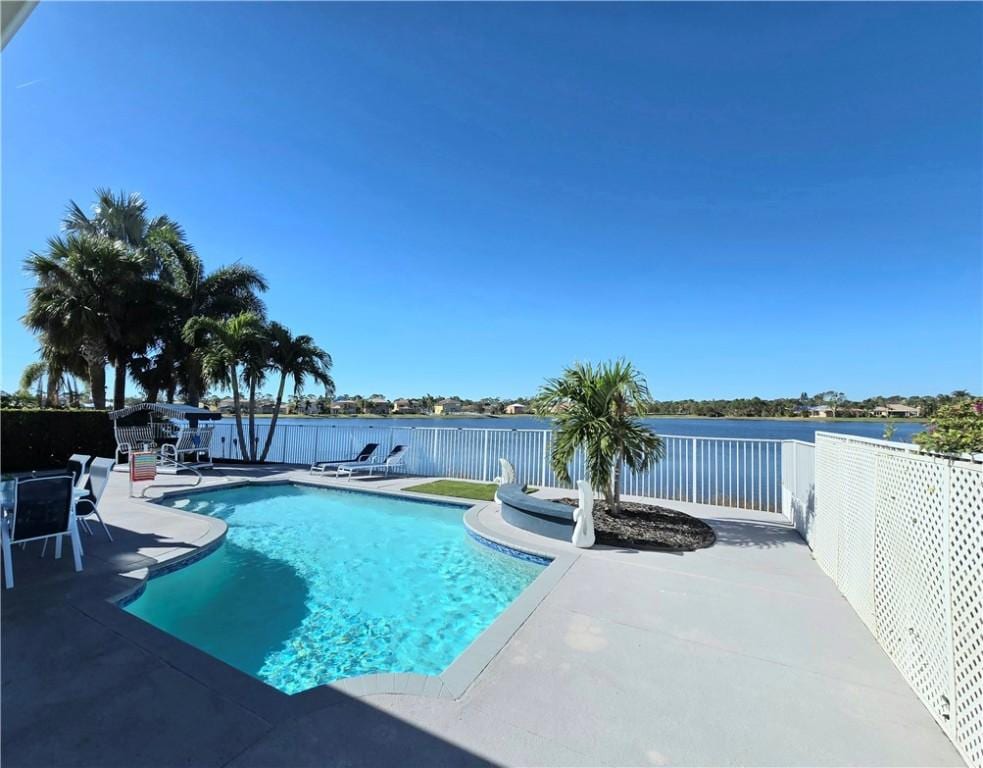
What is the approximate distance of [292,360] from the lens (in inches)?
526

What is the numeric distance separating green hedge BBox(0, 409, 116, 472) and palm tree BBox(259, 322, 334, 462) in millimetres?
4144


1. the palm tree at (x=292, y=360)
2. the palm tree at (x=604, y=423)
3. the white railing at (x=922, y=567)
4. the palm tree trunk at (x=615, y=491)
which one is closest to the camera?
the white railing at (x=922, y=567)

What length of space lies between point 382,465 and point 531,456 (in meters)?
3.75

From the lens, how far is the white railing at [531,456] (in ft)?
24.9

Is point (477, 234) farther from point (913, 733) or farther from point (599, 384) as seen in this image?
point (913, 733)

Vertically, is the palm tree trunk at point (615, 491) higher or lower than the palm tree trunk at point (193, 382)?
lower

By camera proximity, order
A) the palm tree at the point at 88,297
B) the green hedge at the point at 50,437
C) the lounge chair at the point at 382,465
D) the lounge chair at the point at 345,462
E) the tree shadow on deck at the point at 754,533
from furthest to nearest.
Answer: the palm tree at the point at 88,297 → the lounge chair at the point at 345,462 → the lounge chair at the point at 382,465 → the green hedge at the point at 50,437 → the tree shadow on deck at the point at 754,533

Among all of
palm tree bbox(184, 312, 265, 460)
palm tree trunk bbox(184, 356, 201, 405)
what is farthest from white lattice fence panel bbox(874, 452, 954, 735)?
palm tree trunk bbox(184, 356, 201, 405)

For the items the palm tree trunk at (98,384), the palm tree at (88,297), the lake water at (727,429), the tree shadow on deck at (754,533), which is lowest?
the tree shadow on deck at (754,533)

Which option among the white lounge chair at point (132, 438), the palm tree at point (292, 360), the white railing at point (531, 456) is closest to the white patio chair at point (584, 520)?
the white railing at point (531, 456)

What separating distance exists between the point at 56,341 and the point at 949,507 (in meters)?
19.4

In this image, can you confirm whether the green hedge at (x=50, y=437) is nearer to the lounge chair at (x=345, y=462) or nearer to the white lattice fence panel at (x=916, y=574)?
the lounge chair at (x=345, y=462)

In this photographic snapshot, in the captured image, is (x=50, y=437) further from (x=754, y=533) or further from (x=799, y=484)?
(x=799, y=484)

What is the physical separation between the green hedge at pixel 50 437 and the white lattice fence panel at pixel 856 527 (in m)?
15.2
